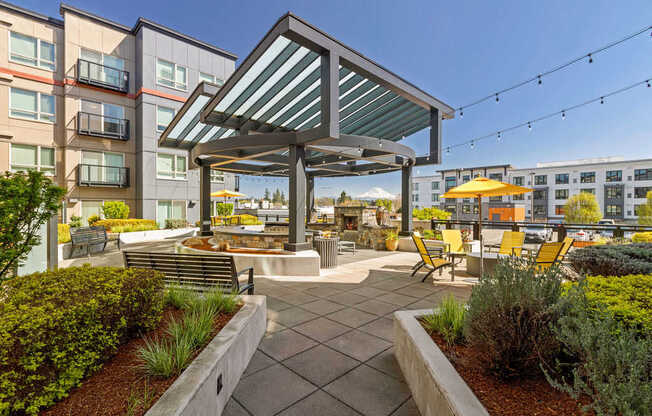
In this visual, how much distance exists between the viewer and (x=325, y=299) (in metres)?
5.04

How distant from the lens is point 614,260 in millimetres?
5066

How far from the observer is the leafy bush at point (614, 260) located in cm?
475

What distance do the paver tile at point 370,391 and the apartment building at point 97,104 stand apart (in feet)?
53.2

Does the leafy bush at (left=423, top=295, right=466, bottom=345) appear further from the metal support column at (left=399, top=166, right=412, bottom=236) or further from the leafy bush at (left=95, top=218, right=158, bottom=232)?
the leafy bush at (left=95, top=218, right=158, bottom=232)

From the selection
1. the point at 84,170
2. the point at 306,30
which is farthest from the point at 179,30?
the point at 306,30

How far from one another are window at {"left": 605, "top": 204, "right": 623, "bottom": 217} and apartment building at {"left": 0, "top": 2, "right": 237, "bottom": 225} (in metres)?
54.7

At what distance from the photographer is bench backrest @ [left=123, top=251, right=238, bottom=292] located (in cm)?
399

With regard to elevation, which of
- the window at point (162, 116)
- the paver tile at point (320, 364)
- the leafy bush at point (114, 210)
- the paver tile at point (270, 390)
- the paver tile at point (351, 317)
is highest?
the window at point (162, 116)

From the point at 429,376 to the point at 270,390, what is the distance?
1.39 m

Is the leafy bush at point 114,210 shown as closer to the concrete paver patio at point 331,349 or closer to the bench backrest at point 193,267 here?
the concrete paver patio at point 331,349

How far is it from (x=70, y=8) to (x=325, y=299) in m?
20.0

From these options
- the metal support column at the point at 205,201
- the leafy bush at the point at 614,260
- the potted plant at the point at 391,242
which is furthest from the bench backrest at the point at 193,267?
the potted plant at the point at 391,242

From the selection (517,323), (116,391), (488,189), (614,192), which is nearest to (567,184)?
(614,192)

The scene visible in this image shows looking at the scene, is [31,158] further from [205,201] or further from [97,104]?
[205,201]
